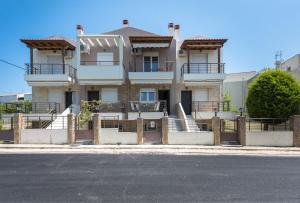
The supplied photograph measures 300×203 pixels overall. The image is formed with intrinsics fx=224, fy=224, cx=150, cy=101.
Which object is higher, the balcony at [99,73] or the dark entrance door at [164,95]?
the balcony at [99,73]

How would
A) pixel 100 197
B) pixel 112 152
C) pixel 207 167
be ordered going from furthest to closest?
Result: pixel 112 152, pixel 207 167, pixel 100 197

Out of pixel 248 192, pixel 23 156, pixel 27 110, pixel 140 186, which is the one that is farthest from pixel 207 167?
pixel 27 110

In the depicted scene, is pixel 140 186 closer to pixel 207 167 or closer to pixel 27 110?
pixel 207 167

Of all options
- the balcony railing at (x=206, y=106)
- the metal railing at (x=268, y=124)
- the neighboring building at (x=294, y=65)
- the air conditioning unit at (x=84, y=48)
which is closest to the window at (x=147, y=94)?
the balcony railing at (x=206, y=106)

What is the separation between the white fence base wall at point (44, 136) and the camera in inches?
629

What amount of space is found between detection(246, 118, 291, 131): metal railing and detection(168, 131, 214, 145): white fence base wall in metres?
3.00

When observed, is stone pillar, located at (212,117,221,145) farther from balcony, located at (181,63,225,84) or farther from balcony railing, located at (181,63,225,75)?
balcony railing, located at (181,63,225,75)

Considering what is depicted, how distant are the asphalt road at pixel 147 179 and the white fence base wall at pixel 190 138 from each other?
3429 mm

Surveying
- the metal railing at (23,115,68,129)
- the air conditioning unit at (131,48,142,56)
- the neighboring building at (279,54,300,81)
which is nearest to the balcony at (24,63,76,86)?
the metal railing at (23,115,68,129)

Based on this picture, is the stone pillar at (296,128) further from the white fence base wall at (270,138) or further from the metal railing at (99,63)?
the metal railing at (99,63)

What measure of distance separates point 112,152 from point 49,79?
38.0 feet

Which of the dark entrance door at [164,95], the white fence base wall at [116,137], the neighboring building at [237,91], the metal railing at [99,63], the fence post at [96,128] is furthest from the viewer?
the neighboring building at [237,91]

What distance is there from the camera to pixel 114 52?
23.0 meters

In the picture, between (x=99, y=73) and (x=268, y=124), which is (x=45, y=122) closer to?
(x=99, y=73)
